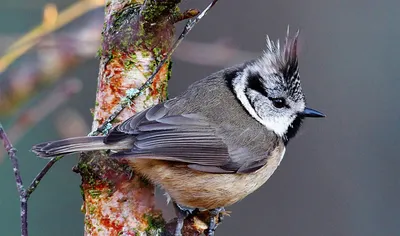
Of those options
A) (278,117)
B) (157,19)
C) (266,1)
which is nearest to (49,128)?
(266,1)

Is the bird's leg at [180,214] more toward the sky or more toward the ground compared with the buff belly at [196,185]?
more toward the ground

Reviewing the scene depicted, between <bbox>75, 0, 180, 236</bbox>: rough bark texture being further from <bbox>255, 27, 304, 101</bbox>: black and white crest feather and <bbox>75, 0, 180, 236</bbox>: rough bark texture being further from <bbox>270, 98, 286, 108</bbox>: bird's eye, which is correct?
<bbox>270, 98, 286, 108</bbox>: bird's eye

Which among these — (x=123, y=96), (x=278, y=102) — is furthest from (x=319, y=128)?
(x=123, y=96)

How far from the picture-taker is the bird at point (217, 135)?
2539 mm

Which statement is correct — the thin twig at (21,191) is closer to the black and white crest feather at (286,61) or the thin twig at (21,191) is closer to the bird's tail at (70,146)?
the bird's tail at (70,146)

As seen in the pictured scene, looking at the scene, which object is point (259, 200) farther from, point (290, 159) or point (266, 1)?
point (266, 1)

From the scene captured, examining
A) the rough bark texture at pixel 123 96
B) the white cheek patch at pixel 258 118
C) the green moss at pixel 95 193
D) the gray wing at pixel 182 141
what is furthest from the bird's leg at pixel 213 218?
the green moss at pixel 95 193

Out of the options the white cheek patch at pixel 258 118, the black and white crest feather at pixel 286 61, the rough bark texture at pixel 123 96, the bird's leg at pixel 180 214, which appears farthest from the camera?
the white cheek patch at pixel 258 118

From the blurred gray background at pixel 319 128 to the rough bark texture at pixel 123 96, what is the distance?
2.40 m

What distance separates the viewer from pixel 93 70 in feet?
17.5

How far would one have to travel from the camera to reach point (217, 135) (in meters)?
2.78

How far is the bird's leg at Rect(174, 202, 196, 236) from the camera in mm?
2428

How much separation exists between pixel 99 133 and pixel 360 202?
342 centimetres

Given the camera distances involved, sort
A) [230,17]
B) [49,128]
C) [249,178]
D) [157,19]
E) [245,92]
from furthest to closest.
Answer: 1. [230,17]
2. [49,128]
3. [245,92]
4. [249,178]
5. [157,19]
